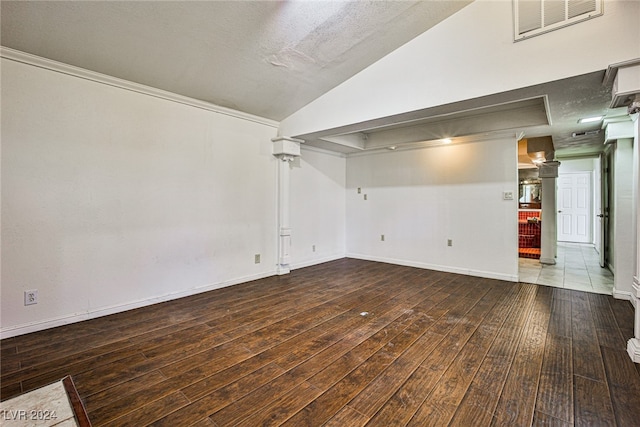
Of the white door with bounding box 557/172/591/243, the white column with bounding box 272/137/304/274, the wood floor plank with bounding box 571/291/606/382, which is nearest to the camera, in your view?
the wood floor plank with bounding box 571/291/606/382

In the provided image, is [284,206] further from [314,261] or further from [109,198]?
[109,198]

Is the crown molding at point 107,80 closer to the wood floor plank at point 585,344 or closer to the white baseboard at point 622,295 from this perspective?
the wood floor plank at point 585,344

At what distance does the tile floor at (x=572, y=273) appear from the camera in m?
4.08

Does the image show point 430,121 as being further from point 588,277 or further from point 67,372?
point 67,372

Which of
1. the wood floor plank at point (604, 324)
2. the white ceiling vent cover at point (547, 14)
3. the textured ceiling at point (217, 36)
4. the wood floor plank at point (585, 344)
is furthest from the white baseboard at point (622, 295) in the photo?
the textured ceiling at point (217, 36)

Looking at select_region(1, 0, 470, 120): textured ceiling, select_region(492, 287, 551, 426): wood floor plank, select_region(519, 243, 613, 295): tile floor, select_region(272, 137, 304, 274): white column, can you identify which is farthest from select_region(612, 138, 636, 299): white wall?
select_region(272, 137, 304, 274): white column

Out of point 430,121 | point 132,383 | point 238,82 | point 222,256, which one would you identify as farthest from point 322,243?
point 132,383

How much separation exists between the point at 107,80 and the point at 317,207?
3.56 m

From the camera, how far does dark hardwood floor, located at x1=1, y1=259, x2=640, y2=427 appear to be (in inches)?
62.9

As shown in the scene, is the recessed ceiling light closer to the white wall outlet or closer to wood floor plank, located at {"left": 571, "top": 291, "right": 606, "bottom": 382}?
the white wall outlet

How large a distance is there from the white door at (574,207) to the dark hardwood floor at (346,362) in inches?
237

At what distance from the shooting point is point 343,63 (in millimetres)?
3154

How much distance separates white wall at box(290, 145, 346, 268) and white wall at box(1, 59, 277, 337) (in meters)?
1.17

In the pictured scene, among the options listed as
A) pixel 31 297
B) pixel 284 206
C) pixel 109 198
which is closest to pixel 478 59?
pixel 284 206
